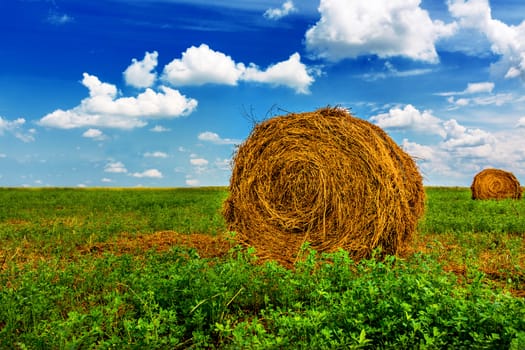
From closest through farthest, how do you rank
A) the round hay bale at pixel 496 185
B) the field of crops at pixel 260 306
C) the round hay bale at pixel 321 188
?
the field of crops at pixel 260 306
the round hay bale at pixel 321 188
the round hay bale at pixel 496 185

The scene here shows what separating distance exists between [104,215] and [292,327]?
1310 centimetres

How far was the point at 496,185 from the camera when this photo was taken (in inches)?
910

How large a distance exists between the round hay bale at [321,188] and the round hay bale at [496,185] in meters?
15.8

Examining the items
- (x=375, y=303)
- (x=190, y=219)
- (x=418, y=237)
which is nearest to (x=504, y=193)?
(x=418, y=237)

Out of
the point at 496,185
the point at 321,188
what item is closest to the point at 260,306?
the point at 321,188

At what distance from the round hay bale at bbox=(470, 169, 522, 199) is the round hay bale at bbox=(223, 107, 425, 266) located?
51.9ft

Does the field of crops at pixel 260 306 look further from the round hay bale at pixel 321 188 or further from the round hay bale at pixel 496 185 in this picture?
the round hay bale at pixel 496 185

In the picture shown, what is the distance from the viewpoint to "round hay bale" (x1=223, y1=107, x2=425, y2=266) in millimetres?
8141

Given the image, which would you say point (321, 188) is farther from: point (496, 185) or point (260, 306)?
point (496, 185)

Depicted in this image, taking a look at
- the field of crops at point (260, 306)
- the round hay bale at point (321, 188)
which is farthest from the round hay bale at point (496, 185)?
the round hay bale at point (321, 188)

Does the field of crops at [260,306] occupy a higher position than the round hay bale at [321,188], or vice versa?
the round hay bale at [321,188]

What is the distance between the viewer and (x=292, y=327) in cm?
434

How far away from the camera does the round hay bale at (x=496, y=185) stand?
75.3ft

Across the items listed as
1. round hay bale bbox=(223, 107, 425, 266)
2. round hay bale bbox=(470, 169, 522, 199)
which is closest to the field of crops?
round hay bale bbox=(223, 107, 425, 266)
